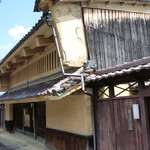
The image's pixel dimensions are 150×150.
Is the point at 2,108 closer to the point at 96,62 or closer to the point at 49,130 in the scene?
the point at 49,130

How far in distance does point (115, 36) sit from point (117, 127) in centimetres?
426

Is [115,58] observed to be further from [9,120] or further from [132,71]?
[9,120]

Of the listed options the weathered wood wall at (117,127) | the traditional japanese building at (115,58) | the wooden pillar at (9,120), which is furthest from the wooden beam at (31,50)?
the wooden pillar at (9,120)

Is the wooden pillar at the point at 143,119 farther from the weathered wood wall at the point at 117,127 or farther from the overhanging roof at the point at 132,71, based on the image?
the overhanging roof at the point at 132,71

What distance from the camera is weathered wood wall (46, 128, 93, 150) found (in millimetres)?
9356

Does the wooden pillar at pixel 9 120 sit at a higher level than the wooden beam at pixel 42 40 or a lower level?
lower

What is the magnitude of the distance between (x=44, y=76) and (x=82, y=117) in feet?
16.5

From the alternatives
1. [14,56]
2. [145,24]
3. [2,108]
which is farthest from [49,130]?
[2,108]

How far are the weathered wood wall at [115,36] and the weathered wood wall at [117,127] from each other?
198 cm

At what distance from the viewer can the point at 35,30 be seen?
34.8 ft

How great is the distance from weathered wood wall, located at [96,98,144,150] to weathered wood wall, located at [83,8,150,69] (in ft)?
6.51

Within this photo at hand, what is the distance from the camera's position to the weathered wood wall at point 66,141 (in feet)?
30.7

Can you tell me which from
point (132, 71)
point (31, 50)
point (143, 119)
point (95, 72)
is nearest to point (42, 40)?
point (31, 50)

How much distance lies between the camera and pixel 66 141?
11047mm
